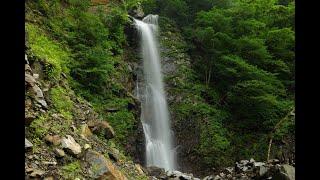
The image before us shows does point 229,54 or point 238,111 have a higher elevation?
point 229,54

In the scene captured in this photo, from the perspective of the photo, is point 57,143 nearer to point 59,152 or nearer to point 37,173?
point 59,152

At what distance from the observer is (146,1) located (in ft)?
82.2

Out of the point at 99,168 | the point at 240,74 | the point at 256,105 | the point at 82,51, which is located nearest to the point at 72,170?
the point at 99,168

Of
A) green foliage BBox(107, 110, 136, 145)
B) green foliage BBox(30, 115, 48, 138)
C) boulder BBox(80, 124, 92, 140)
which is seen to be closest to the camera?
green foliage BBox(30, 115, 48, 138)

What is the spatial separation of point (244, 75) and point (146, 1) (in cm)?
904

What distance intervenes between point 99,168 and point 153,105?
11.8m

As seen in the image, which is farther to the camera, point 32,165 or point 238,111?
point 238,111

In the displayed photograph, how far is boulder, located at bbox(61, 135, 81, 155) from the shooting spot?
7.67 metres

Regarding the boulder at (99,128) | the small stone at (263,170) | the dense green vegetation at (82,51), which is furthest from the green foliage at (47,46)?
the small stone at (263,170)

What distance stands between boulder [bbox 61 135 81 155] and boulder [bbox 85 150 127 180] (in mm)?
277

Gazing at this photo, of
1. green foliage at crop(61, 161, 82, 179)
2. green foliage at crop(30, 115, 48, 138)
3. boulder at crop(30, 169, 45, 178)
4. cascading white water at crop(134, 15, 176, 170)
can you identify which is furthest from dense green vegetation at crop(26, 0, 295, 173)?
boulder at crop(30, 169, 45, 178)

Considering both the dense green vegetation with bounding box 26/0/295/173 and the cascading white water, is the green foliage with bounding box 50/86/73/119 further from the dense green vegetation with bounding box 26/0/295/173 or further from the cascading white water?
the cascading white water
